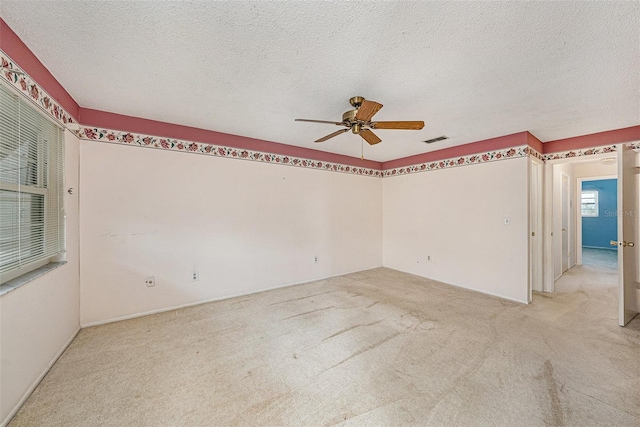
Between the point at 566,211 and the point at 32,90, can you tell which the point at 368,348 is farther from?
the point at 566,211

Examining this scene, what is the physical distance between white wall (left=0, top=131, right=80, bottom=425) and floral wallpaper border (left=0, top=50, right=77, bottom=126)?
0.81 feet

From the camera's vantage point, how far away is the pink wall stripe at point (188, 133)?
8.54 feet

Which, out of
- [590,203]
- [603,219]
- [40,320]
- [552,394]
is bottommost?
[552,394]

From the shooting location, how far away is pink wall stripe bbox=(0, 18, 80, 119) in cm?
145

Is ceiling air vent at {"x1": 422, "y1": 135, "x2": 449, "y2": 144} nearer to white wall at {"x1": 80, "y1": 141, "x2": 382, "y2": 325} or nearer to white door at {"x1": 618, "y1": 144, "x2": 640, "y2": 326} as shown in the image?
white wall at {"x1": 80, "y1": 141, "x2": 382, "y2": 325}

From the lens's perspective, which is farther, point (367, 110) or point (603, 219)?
point (603, 219)

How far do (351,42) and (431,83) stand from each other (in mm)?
898

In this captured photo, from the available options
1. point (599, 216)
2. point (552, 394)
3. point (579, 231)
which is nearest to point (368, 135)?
point (552, 394)

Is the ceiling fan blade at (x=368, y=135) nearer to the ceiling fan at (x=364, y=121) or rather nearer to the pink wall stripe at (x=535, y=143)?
the ceiling fan at (x=364, y=121)

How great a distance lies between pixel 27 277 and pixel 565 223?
763 cm

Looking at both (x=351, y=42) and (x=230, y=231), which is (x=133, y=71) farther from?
(x=230, y=231)

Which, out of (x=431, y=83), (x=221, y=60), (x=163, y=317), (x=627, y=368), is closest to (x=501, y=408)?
(x=627, y=368)

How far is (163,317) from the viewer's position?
276cm

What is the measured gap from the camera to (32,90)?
1.72m
